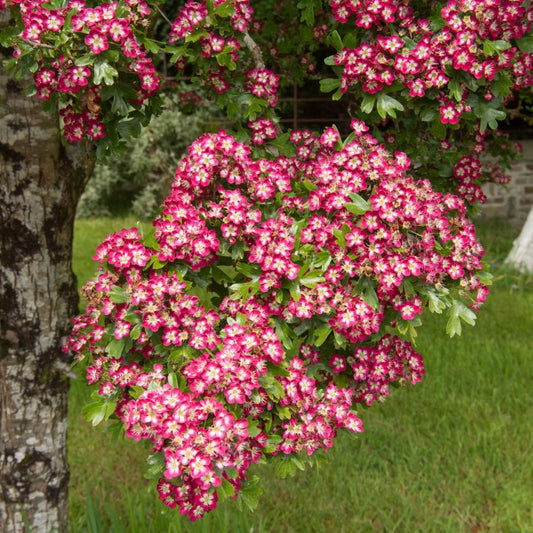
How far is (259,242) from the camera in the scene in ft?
6.28

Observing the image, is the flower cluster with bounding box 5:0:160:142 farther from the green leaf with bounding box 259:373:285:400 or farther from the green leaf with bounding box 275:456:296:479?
the green leaf with bounding box 275:456:296:479

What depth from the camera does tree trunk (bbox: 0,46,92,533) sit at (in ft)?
8.62

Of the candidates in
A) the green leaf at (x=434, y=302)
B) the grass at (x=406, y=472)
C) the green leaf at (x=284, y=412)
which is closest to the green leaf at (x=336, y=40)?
the green leaf at (x=434, y=302)

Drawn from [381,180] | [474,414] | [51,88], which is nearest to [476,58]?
[381,180]

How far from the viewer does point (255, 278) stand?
1.96 meters

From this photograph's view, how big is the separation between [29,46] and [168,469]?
114 cm

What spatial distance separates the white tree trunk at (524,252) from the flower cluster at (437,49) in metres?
5.51

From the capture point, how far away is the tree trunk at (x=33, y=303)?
2.63 metres

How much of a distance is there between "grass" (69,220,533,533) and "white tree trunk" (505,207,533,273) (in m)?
2.22

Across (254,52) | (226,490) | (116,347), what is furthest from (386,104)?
(226,490)

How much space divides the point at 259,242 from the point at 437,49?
30.1 inches

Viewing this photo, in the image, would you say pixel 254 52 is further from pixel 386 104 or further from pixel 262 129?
pixel 386 104

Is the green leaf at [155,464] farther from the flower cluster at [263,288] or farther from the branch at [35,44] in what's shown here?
the branch at [35,44]

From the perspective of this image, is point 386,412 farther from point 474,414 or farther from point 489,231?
point 489,231
